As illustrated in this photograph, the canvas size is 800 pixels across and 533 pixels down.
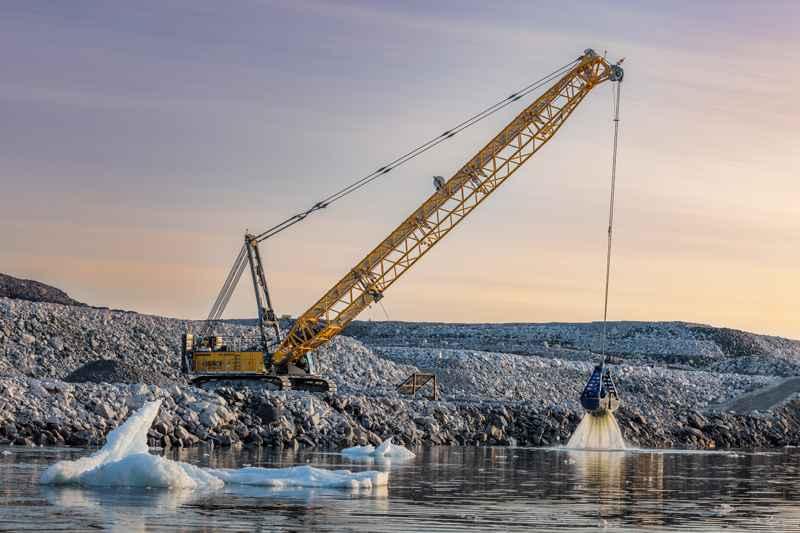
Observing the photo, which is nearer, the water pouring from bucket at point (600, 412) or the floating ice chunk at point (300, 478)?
the floating ice chunk at point (300, 478)

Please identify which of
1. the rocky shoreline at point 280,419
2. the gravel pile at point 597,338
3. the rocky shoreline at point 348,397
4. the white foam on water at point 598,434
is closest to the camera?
the rocky shoreline at point 280,419

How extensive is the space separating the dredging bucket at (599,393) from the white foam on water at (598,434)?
56.4 inches

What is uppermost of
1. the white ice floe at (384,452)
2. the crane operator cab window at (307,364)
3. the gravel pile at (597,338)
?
the gravel pile at (597,338)

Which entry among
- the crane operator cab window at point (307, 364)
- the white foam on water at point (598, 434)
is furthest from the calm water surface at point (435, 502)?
the crane operator cab window at point (307, 364)

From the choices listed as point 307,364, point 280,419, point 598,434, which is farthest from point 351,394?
point 280,419

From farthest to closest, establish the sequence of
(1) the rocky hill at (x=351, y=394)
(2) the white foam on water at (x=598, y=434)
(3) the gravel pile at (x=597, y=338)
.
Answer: (3) the gravel pile at (x=597, y=338) < (2) the white foam on water at (x=598, y=434) < (1) the rocky hill at (x=351, y=394)

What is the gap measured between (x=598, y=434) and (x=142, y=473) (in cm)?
3295

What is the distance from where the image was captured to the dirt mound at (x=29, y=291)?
131500 mm

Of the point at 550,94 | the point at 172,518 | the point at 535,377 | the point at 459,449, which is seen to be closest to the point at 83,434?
the point at 459,449

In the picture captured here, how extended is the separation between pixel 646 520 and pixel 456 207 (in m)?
45.5

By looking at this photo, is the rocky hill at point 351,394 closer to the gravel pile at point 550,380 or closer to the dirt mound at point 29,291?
the gravel pile at point 550,380

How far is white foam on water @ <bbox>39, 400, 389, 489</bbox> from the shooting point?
22.9 metres

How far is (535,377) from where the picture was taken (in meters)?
83.6

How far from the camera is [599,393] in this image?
166ft
